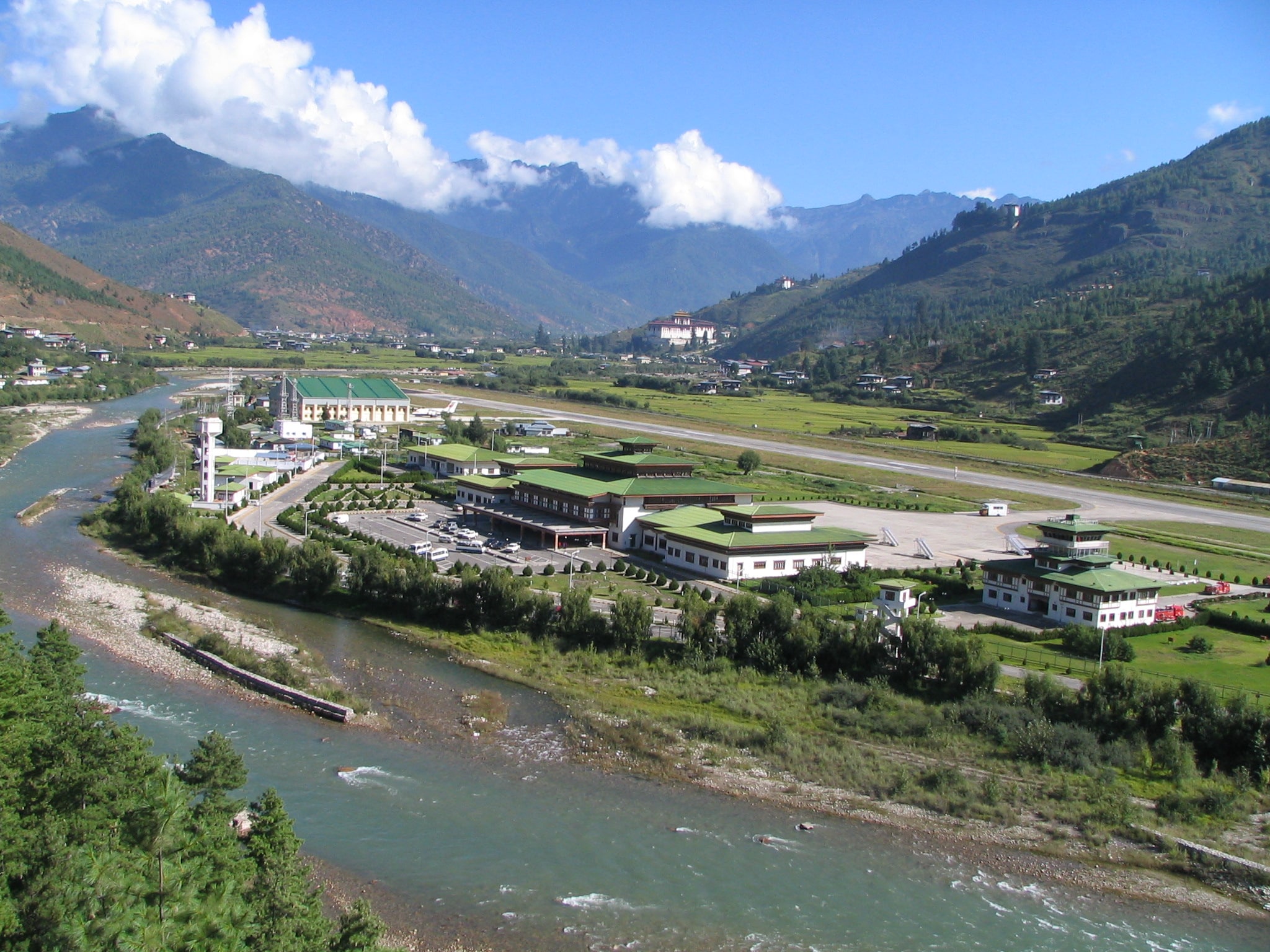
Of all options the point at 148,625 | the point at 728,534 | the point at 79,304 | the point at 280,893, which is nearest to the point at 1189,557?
the point at 728,534

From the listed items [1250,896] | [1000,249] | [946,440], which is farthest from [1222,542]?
[1000,249]

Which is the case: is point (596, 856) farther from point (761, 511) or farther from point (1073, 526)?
point (761, 511)

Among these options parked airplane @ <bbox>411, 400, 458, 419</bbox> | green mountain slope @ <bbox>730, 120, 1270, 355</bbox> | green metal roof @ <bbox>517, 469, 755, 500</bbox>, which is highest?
green mountain slope @ <bbox>730, 120, 1270, 355</bbox>

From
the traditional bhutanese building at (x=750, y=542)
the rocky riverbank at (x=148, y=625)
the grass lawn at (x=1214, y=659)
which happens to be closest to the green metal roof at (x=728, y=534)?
the traditional bhutanese building at (x=750, y=542)

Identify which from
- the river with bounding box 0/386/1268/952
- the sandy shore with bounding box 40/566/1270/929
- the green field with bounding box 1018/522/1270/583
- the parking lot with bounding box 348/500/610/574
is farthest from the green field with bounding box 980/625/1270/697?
the parking lot with bounding box 348/500/610/574

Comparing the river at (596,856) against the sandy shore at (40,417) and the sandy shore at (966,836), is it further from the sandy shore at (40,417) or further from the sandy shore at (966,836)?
the sandy shore at (40,417)

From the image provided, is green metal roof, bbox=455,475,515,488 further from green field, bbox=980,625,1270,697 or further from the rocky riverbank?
green field, bbox=980,625,1270,697
